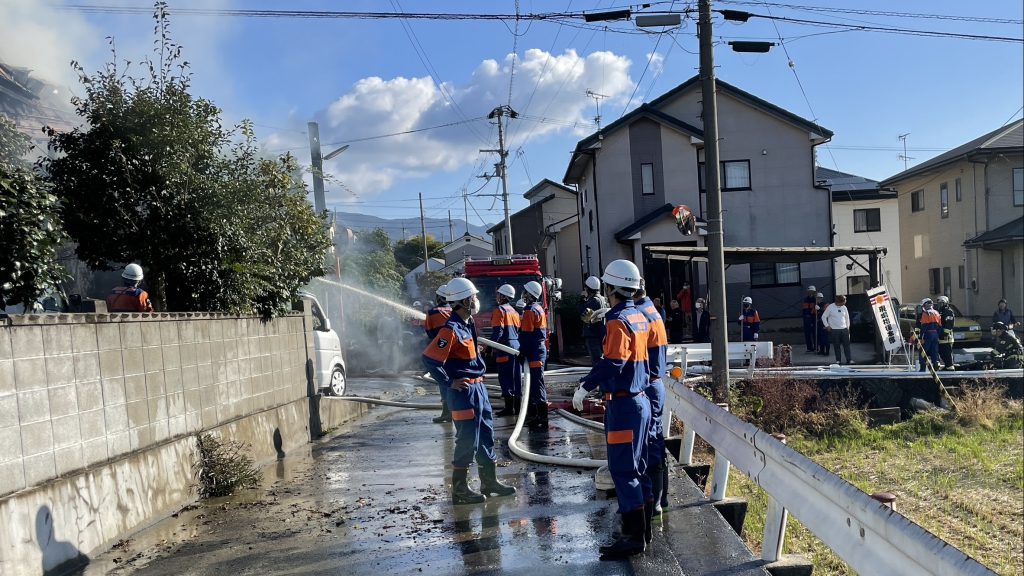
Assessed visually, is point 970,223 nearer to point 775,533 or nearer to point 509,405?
point 509,405

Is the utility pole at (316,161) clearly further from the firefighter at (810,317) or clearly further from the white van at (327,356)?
the firefighter at (810,317)

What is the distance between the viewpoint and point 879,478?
8.97m

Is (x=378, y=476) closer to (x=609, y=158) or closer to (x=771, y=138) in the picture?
(x=609, y=158)

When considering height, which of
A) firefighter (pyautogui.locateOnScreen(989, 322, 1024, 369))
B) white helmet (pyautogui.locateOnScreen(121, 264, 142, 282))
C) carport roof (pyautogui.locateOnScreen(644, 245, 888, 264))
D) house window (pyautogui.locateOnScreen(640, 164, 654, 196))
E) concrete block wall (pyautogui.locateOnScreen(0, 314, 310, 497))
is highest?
house window (pyautogui.locateOnScreen(640, 164, 654, 196))

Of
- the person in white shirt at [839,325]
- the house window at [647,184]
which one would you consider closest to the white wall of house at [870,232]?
the house window at [647,184]

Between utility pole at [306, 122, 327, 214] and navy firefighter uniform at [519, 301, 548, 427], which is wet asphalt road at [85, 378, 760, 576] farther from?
utility pole at [306, 122, 327, 214]

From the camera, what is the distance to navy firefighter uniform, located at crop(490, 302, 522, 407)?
385 inches

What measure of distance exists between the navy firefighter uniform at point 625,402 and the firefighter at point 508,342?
4.92 meters

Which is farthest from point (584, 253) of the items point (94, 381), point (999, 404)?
point (94, 381)

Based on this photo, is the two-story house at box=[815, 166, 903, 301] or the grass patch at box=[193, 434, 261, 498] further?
the two-story house at box=[815, 166, 903, 301]

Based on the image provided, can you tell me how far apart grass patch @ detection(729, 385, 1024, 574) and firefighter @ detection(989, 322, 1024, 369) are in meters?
2.31

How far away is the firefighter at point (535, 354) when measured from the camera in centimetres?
984

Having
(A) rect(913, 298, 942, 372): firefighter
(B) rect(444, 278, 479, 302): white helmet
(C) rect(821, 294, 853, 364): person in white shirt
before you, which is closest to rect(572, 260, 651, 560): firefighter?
(B) rect(444, 278, 479, 302): white helmet

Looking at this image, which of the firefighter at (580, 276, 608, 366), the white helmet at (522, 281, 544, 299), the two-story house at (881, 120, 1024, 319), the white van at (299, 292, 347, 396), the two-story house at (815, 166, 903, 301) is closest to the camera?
the firefighter at (580, 276, 608, 366)
